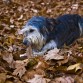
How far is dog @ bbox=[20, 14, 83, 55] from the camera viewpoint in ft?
17.2

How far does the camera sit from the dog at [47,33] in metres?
5.25

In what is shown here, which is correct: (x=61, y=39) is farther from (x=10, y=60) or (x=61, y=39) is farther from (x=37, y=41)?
(x=10, y=60)

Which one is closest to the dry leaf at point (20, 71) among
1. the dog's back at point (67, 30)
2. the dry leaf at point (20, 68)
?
the dry leaf at point (20, 68)

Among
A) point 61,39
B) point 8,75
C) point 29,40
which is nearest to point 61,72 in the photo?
point 8,75

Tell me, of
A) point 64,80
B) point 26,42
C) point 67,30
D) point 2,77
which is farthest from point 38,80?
point 67,30

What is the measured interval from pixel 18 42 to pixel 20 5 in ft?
18.9

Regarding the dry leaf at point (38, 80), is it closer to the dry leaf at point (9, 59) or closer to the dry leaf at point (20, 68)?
the dry leaf at point (20, 68)

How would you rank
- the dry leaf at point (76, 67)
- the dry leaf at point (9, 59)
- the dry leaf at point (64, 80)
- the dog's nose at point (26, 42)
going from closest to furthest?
the dry leaf at point (64, 80), the dry leaf at point (76, 67), the dry leaf at point (9, 59), the dog's nose at point (26, 42)

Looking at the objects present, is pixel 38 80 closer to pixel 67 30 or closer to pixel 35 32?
pixel 35 32

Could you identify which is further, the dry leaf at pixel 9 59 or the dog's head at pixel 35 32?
the dog's head at pixel 35 32

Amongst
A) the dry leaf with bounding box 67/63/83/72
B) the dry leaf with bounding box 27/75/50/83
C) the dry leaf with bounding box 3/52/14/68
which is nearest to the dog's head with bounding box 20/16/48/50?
the dry leaf with bounding box 3/52/14/68

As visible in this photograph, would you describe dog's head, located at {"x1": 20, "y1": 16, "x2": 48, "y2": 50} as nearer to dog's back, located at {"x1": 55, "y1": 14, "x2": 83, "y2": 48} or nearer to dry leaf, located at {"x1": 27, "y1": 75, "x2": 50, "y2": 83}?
dog's back, located at {"x1": 55, "y1": 14, "x2": 83, "y2": 48}

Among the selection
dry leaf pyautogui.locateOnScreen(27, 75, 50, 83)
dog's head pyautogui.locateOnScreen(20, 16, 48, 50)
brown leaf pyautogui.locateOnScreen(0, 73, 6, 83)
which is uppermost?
brown leaf pyautogui.locateOnScreen(0, 73, 6, 83)

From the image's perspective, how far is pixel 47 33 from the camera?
17.6ft
